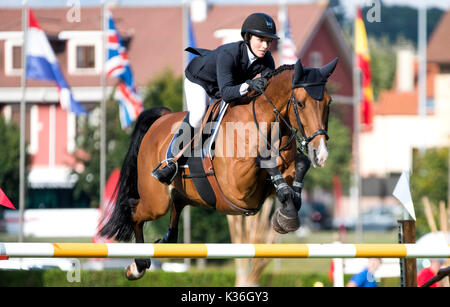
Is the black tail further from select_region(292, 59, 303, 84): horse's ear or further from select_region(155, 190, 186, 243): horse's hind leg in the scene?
select_region(292, 59, 303, 84): horse's ear

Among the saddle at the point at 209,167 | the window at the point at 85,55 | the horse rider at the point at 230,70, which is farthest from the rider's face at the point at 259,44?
the window at the point at 85,55

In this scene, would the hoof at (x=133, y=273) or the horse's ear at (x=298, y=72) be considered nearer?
the horse's ear at (x=298, y=72)

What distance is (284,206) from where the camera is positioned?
481 cm

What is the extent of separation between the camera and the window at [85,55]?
18.1 m

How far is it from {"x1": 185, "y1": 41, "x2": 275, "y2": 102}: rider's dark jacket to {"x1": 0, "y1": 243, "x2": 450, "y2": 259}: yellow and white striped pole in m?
1.20

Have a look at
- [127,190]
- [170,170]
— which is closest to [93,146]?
[127,190]

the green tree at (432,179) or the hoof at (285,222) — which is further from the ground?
the green tree at (432,179)

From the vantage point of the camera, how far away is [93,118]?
24281 mm

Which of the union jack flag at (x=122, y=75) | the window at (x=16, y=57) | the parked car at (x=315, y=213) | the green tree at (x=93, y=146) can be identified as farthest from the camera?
the parked car at (x=315, y=213)

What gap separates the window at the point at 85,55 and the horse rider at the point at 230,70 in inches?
496

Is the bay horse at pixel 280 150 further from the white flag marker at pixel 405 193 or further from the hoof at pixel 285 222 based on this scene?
the white flag marker at pixel 405 193

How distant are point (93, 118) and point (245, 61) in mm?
19563

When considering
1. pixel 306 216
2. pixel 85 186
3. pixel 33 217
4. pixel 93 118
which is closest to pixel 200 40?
pixel 93 118
